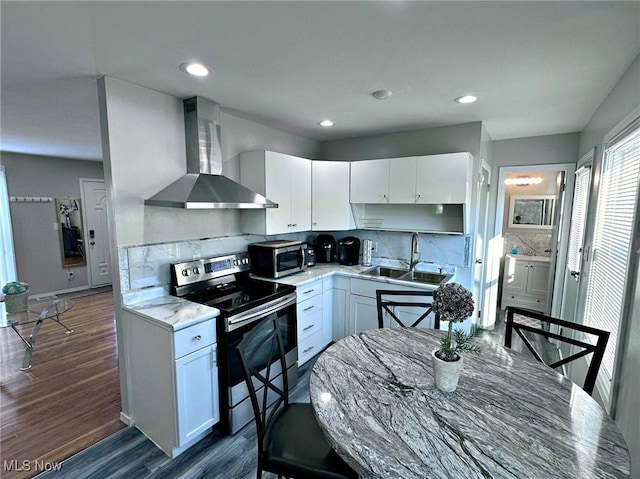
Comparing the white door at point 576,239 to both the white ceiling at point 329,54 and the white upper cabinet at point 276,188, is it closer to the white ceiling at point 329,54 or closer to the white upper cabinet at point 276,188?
the white ceiling at point 329,54

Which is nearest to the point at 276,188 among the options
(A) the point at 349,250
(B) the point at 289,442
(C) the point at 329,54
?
(A) the point at 349,250

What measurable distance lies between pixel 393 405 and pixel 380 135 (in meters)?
3.01

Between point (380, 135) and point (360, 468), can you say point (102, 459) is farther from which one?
point (380, 135)

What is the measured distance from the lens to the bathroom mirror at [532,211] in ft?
15.2

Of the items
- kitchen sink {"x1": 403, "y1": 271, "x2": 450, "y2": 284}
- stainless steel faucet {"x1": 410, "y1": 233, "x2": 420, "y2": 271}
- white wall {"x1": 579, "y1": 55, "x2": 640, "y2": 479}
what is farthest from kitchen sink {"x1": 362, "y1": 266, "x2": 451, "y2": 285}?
white wall {"x1": 579, "y1": 55, "x2": 640, "y2": 479}

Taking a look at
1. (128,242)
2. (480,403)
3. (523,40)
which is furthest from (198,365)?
(523,40)

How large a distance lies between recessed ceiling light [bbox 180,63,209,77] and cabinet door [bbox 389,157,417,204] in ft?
6.48

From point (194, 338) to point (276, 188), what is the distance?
157cm

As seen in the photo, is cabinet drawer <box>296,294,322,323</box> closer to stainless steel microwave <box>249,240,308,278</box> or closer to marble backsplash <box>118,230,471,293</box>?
stainless steel microwave <box>249,240,308,278</box>

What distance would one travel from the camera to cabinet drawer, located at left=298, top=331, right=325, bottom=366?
115 inches

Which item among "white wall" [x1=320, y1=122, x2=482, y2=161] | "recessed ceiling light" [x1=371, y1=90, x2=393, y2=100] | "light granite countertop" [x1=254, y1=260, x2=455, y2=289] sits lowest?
"light granite countertop" [x1=254, y1=260, x2=455, y2=289]

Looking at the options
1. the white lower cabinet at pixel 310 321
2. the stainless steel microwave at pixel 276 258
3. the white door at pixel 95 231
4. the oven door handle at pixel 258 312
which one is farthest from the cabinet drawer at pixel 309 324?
the white door at pixel 95 231

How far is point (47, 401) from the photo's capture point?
2523mm

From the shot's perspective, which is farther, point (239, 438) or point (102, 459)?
point (239, 438)
